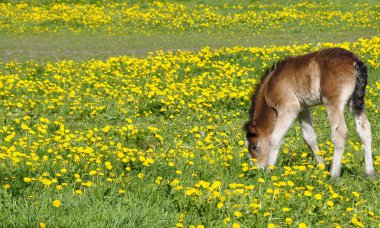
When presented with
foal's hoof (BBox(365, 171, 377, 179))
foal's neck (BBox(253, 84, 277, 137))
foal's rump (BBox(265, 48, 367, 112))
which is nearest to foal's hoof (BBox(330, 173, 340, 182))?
foal's hoof (BBox(365, 171, 377, 179))

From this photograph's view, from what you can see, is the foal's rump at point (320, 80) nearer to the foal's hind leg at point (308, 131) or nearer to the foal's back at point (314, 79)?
the foal's back at point (314, 79)

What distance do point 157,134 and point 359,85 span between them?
3005 millimetres

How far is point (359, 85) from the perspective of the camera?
7.33 m

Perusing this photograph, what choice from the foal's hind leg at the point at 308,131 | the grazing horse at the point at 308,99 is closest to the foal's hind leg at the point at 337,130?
the grazing horse at the point at 308,99

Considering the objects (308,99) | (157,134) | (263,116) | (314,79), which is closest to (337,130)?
(308,99)

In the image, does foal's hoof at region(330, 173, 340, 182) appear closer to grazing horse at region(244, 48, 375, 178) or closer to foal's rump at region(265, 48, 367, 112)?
grazing horse at region(244, 48, 375, 178)

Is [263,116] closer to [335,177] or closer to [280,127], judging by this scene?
[280,127]

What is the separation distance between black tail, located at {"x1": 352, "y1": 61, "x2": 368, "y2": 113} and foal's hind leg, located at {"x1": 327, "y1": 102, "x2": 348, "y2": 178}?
27cm

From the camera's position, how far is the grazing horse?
24.0 feet

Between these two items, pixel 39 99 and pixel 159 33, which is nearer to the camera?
pixel 39 99

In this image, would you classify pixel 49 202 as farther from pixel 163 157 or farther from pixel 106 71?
pixel 106 71

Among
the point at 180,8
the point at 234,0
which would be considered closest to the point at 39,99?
the point at 180,8

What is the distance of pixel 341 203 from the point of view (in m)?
6.25

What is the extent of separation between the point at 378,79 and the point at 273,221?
8760mm
